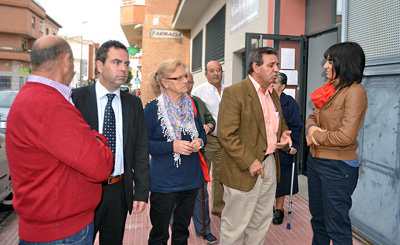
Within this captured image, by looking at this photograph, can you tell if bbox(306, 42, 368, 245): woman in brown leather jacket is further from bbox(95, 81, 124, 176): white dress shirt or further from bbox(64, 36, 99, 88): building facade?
bbox(64, 36, 99, 88): building facade

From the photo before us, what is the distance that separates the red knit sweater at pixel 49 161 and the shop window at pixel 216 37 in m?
9.64

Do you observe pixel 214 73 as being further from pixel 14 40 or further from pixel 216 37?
pixel 14 40

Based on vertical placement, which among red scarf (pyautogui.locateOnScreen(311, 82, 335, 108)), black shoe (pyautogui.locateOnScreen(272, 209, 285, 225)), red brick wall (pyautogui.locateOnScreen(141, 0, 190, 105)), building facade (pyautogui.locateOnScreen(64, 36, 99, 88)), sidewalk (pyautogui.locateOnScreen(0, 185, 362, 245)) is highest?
building facade (pyautogui.locateOnScreen(64, 36, 99, 88))

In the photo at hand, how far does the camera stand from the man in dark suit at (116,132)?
88.9 inches

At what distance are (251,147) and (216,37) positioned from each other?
10191mm

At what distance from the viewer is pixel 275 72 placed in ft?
9.23

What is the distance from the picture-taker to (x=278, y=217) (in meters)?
4.37

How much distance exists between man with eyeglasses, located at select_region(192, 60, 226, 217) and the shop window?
253 inches

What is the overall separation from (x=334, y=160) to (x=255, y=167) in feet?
2.18

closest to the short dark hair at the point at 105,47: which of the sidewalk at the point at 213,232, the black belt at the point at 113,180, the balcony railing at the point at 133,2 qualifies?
the black belt at the point at 113,180

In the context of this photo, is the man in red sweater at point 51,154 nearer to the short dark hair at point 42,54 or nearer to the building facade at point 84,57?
the short dark hair at point 42,54

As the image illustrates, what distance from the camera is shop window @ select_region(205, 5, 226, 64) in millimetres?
11053

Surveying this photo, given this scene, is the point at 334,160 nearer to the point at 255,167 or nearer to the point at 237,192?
the point at 255,167

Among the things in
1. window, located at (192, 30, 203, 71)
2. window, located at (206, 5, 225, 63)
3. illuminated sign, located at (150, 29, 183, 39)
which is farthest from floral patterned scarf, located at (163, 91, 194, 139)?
illuminated sign, located at (150, 29, 183, 39)
